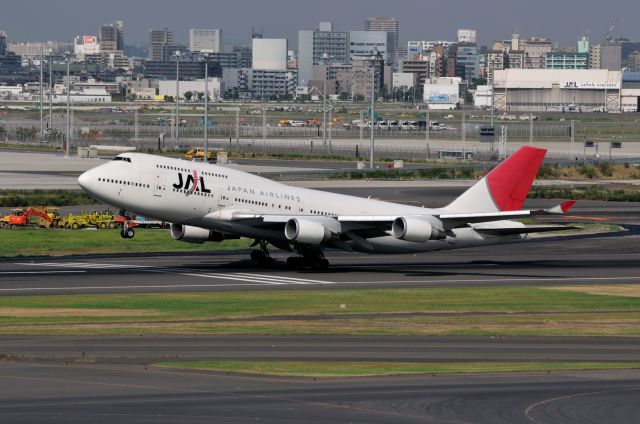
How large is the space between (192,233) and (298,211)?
240 inches

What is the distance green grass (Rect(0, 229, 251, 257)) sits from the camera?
8150cm

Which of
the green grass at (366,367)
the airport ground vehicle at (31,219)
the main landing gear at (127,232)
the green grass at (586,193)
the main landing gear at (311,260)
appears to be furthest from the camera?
the green grass at (586,193)

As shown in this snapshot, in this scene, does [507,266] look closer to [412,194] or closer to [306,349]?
[306,349]

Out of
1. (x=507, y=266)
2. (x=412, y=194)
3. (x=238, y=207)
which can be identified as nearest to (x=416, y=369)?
(x=238, y=207)

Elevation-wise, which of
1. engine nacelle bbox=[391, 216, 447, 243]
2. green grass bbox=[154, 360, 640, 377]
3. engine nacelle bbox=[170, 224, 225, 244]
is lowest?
green grass bbox=[154, 360, 640, 377]

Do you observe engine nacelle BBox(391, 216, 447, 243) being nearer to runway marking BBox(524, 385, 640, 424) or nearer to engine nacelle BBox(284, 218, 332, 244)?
engine nacelle BBox(284, 218, 332, 244)

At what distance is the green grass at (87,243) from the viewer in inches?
3209

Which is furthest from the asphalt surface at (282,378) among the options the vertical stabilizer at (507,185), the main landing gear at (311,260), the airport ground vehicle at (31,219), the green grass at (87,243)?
the airport ground vehicle at (31,219)

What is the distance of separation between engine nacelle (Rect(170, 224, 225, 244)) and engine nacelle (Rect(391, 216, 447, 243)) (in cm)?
1011

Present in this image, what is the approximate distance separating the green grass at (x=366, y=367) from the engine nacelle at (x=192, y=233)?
28875 mm

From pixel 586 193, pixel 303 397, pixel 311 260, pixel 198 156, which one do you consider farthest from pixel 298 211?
pixel 198 156

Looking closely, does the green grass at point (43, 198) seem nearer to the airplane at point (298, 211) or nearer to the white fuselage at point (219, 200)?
the airplane at point (298, 211)

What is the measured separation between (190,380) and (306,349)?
7454mm

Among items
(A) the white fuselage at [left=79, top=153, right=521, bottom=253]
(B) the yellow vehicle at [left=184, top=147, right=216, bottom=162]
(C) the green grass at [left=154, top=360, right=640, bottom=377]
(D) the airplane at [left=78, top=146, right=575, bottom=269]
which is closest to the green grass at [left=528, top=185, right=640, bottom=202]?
(D) the airplane at [left=78, top=146, right=575, bottom=269]
